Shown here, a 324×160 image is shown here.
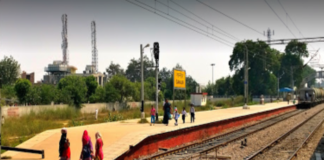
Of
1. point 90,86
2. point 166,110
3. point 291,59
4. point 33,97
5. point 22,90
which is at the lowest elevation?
point 166,110

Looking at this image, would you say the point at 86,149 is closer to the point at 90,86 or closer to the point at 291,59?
the point at 90,86

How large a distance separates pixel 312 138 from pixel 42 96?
3555 cm

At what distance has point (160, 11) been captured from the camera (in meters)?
18.3

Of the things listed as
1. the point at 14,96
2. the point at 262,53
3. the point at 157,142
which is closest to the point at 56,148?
the point at 157,142

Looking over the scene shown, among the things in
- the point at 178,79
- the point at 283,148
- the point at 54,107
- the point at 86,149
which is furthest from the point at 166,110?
the point at 54,107

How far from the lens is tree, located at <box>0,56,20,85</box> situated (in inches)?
2270

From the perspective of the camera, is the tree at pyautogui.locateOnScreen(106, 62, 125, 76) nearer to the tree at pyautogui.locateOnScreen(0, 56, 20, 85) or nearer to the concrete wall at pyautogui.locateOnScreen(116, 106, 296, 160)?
the tree at pyautogui.locateOnScreen(0, 56, 20, 85)

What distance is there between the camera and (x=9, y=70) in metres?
58.8

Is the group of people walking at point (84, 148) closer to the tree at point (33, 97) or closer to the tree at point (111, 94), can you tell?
the tree at point (33, 97)

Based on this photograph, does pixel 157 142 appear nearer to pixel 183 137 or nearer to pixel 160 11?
pixel 183 137

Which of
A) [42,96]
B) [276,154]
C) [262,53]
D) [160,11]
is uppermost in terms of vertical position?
[262,53]

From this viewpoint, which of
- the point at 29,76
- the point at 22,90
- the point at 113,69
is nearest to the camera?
the point at 22,90

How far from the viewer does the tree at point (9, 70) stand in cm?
5766

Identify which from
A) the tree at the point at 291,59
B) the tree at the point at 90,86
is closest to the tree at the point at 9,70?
the tree at the point at 90,86
